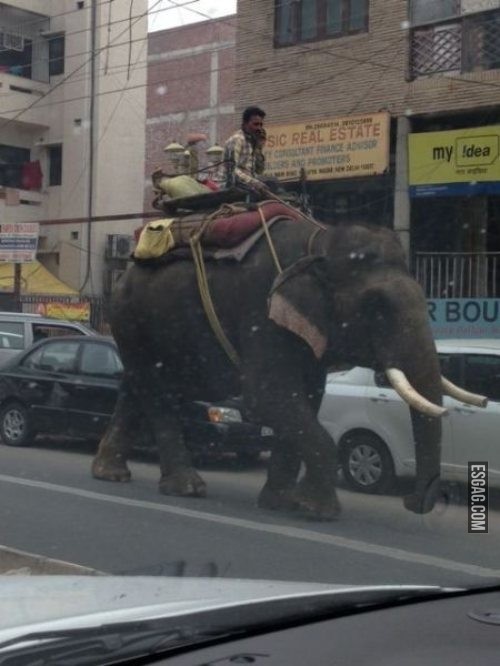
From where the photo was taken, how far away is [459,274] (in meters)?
18.2

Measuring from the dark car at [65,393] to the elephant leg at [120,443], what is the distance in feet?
3.86

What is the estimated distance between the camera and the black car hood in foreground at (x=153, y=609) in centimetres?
212

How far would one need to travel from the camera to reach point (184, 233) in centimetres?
1044

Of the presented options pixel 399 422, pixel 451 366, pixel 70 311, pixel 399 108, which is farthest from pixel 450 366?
pixel 70 311

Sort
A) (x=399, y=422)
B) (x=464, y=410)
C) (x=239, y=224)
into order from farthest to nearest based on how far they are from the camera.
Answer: (x=399, y=422)
(x=464, y=410)
(x=239, y=224)

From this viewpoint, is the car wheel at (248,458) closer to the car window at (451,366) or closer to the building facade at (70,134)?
the car window at (451,366)

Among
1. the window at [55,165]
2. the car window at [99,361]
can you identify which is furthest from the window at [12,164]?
the car window at [99,361]

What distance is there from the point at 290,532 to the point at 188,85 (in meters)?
28.6

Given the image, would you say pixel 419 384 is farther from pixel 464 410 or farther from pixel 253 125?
pixel 253 125

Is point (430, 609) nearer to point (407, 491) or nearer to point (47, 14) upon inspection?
point (407, 491)

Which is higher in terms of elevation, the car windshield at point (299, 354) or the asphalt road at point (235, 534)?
the car windshield at point (299, 354)

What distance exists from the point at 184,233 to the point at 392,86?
8.38m

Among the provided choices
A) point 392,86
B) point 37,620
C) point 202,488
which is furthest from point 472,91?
point 37,620

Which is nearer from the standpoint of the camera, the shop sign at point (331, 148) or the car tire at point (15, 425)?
the car tire at point (15, 425)
